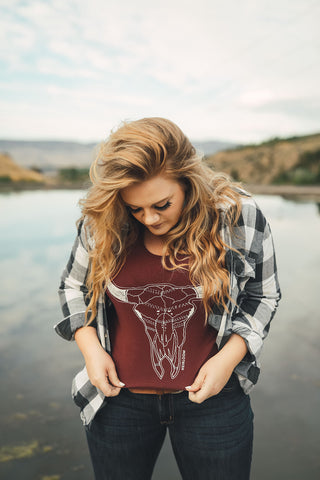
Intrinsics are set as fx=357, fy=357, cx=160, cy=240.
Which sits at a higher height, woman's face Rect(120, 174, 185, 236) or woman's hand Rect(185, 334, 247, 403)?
woman's face Rect(120, 174, 185, 236)

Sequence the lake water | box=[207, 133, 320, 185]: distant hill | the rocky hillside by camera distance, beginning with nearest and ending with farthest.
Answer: the lake water
box=[207, 133, 320, 185]: distant hill
the rocky hillside

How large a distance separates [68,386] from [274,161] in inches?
799

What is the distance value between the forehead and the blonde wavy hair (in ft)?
0.06

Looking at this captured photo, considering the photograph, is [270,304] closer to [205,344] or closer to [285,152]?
[205,344]

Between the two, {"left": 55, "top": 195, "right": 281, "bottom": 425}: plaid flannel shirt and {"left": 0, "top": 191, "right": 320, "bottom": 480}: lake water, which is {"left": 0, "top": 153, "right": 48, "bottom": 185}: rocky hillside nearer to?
{"left": 0, "top": 191, "right": 320, "bottom": 480}: lake water

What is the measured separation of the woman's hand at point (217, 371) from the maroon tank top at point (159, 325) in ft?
0.14

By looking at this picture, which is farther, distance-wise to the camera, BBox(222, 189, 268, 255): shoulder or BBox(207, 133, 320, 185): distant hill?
BBox(207, 133, 320, 185): distant hill

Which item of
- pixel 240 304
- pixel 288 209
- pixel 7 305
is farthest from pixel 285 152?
pixel 240 304

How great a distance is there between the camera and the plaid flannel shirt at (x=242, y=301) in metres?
1.01

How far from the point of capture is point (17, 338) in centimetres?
301

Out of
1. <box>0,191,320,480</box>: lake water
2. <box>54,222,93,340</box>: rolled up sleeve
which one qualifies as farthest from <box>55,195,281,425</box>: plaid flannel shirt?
<box>0,191,320,480</box>: lake water

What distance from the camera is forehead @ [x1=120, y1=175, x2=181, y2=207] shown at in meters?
0.97

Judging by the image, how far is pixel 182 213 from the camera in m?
1.05

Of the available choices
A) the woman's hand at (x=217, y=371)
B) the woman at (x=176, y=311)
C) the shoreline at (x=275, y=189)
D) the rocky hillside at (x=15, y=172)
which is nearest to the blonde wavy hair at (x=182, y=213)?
the woman at (x=176, y=311)
